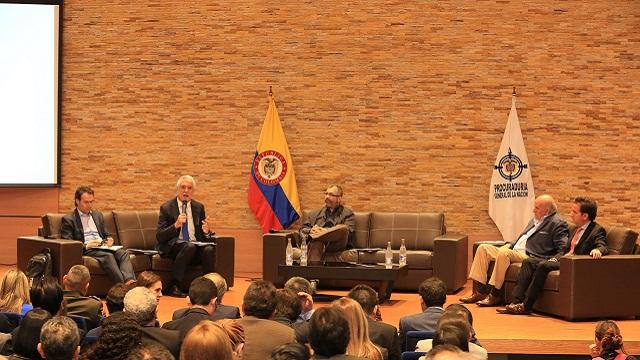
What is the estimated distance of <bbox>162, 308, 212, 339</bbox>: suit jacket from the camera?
15.4ft

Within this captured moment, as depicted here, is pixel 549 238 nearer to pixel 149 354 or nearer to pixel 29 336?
pixel 29 336

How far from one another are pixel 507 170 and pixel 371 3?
2460 mm

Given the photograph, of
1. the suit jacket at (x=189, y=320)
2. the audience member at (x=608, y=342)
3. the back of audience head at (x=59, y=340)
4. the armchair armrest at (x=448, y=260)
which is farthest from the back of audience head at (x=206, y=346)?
the armchair armrest at (x=448, y=260)

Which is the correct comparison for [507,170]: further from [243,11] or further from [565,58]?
[243,11]

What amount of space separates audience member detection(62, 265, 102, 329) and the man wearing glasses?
11.6ft

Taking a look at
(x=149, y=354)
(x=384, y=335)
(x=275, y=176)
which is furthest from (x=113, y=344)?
(x=275, y=176)

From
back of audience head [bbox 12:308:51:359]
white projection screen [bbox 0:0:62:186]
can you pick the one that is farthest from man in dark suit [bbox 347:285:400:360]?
white projection screen [bbox 0:0:62:186]

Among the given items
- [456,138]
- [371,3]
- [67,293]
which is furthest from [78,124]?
[67,293]

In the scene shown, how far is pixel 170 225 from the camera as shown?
31.8 ft

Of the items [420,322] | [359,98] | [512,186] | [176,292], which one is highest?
[359,98]

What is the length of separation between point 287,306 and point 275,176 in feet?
20.2

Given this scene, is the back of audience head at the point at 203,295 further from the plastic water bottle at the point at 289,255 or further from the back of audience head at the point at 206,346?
the plastic water bottle at the point at 289,255

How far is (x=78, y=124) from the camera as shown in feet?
37.5

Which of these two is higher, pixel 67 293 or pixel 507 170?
pixel 507 170
